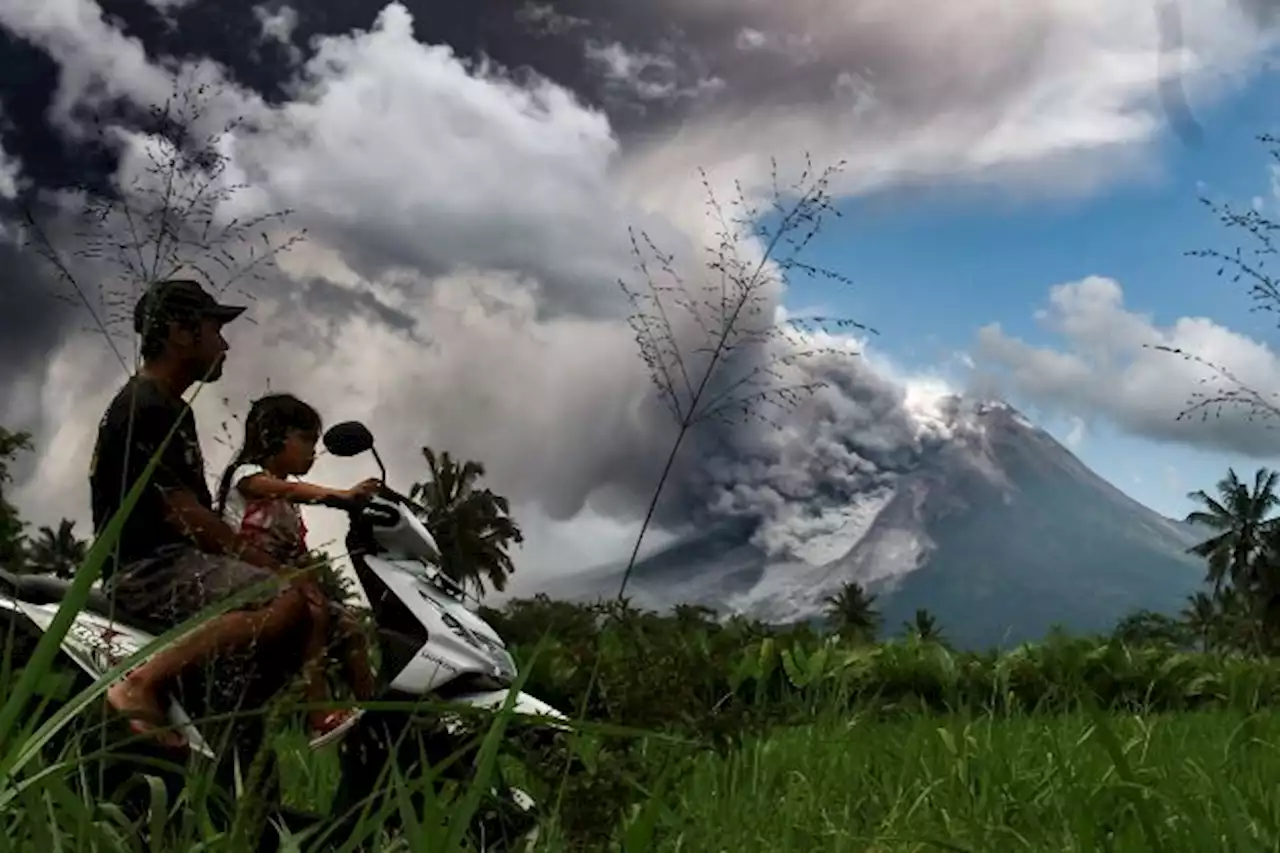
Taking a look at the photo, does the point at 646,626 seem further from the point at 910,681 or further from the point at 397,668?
the point at 910,681

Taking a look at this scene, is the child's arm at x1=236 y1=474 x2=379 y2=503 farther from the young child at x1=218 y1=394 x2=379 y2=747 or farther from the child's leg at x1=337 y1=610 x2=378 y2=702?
the child's leg at x1=337 y1=610 x2=378 y2=702

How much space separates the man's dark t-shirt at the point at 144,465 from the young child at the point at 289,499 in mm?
100

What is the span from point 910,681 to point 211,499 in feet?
19.6

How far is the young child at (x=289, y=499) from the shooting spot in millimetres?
3439

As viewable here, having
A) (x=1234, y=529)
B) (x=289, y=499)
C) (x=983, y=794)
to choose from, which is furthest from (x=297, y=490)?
(x=1234, y=529)

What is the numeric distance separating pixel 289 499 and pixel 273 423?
0.84 ft

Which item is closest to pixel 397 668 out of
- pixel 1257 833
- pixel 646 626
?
pixel 646 626

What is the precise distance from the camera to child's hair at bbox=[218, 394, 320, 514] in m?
3.62

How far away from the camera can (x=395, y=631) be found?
3.54m

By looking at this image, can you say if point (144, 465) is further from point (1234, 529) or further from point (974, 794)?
point (1234, 529)

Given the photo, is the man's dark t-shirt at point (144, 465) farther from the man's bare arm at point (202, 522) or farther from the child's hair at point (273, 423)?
the child's hair at point (273, 423)

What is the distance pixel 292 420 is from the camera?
12.7ft

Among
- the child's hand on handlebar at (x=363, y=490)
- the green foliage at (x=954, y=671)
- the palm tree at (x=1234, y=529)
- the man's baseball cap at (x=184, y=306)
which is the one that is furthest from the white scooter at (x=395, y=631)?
the palm tree at (x=1234, y=529)

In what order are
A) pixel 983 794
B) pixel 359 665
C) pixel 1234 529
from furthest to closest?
pixel 1234 529 → pixel 359 665 → pixel 983 794
